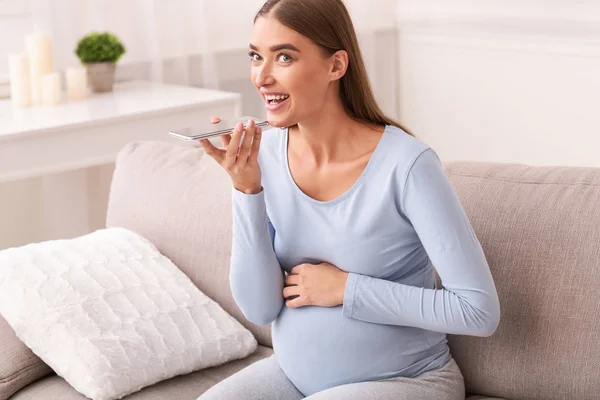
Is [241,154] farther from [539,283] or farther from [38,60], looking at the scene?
[38,60]

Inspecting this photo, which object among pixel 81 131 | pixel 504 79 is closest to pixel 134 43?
pixel 81 131

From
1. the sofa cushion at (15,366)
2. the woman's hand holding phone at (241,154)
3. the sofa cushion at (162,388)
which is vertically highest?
the woman's hand holding phone at (241,154)

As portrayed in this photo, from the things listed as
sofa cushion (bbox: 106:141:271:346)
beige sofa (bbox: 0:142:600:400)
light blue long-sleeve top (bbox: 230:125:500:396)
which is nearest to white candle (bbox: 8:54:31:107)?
sofa cushion (bbox: 106:141:271:346)

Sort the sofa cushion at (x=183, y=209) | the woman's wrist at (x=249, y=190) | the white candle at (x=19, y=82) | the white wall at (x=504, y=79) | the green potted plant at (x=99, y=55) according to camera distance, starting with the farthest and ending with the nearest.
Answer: the white wall at (x=504, y=79) < the green potted plant at (x=99, y=55) < the white candle at (x=19, y=82) < the sofa cushion at (x=183, y=209) < the woman's wrist at (x=249, y=190)

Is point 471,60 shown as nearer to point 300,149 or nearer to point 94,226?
point 94,226

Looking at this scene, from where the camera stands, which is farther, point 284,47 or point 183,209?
point 183,209

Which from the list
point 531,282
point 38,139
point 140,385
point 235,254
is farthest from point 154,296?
point 38,139

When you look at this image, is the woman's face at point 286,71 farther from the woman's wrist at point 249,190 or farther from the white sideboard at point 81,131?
the white sideboard at point 81,131

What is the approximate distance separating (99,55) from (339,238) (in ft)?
5.76

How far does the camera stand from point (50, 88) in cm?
283

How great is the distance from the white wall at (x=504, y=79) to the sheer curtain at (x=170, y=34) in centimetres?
56

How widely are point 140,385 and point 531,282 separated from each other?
0.72 m

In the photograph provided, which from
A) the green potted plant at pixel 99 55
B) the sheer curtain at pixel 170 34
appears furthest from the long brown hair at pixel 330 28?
the sheer curtain at pixel 170 34

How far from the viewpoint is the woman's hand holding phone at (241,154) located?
4.71 feet
